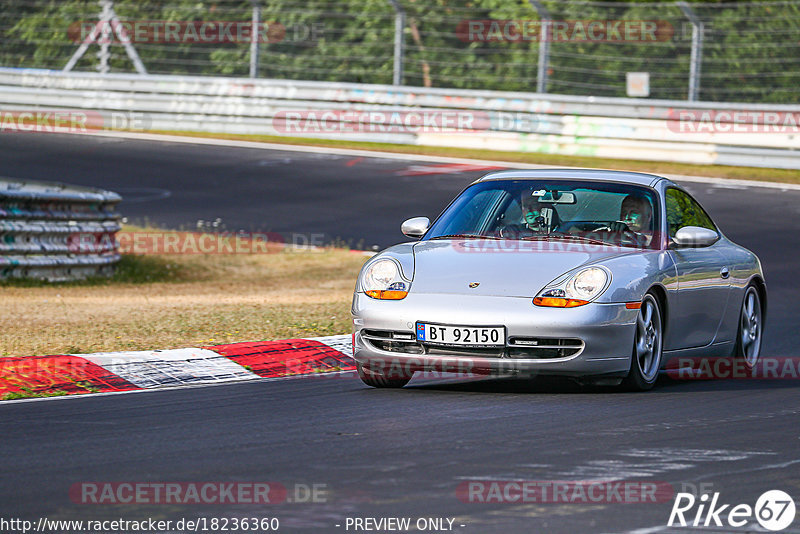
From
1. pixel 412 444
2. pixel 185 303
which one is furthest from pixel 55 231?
pixel 412 444

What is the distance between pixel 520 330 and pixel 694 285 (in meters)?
1.60

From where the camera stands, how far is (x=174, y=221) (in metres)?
17.6

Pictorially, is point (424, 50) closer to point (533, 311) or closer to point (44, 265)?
point (44, 265)

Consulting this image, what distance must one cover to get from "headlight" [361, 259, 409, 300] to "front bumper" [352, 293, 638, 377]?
92mm

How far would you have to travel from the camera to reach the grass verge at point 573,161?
21.2 m

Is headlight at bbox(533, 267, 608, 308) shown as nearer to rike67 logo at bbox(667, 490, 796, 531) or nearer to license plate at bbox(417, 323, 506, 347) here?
license plate at bbox(417, 323, 506, 347)

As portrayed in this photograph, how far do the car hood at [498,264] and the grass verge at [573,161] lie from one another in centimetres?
1366

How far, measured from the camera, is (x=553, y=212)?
331 inches

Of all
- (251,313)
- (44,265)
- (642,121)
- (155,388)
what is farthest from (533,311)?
(642,121)

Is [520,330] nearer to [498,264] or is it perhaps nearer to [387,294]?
[498,264]

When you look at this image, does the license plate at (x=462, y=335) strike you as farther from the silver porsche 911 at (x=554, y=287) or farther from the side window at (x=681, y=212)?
the side window at (x=681, y=212)

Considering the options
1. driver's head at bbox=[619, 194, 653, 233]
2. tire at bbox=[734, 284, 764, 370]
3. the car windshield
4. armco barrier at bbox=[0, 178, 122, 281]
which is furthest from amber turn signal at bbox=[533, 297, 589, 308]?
armco barrier at bbox=[0, 178, 122, 281]

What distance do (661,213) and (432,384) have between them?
69.4 inches

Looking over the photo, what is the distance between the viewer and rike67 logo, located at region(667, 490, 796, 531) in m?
4.66
